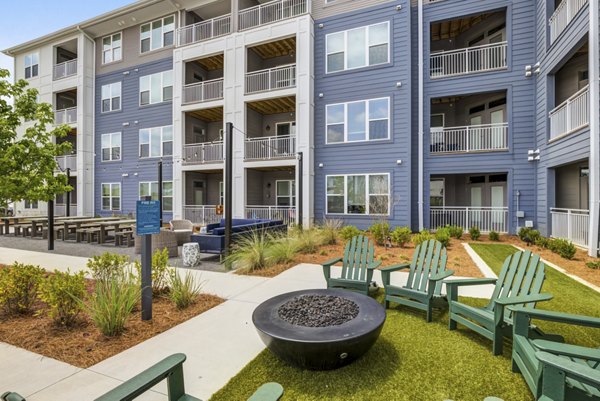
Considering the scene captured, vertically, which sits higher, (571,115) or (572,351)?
(571,115)

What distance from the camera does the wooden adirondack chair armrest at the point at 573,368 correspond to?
1640 mm

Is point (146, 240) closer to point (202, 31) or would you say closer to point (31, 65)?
point (202, 31)

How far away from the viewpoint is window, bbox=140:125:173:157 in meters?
16.8

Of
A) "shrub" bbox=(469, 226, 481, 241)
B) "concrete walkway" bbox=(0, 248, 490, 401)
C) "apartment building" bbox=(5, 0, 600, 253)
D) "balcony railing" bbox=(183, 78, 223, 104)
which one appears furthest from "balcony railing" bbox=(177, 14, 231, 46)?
"concrete walkway" bbox=(0, 248, 490, 401)

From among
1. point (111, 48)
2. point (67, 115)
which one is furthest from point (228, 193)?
point (67, 115)

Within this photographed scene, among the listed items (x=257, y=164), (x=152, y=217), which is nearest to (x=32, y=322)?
(x=152, y=217)

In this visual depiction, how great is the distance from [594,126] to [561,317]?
25.5ft

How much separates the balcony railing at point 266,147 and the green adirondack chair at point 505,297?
439 inches

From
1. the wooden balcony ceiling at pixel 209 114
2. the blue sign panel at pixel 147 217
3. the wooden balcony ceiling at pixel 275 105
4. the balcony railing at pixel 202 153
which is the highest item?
the wooden balcony ceiling at pixel 275 105

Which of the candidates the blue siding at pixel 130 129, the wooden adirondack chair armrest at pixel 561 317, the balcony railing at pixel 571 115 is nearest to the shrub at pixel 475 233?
the balcony railing at pixel 571 115

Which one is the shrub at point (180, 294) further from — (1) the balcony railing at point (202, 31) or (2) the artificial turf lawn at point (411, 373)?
(1) the balcony railing at point (202, 31)

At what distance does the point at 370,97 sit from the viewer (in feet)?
42.5

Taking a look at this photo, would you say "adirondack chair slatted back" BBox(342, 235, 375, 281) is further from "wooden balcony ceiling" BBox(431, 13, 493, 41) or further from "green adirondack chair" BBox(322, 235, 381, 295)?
"wooden balcony ceiling" BBox(431, 13, 493, 41)

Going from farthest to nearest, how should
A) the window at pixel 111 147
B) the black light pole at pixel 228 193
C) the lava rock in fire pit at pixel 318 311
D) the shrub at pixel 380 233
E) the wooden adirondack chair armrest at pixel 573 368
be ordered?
the window at pixel 111 147
the shrub at pixel 380 233
the black light pole at pixel 228 193
the lava rock in fire pit at pixel 318 311
the wooden adirondack chair armrest at pixel 573 368
